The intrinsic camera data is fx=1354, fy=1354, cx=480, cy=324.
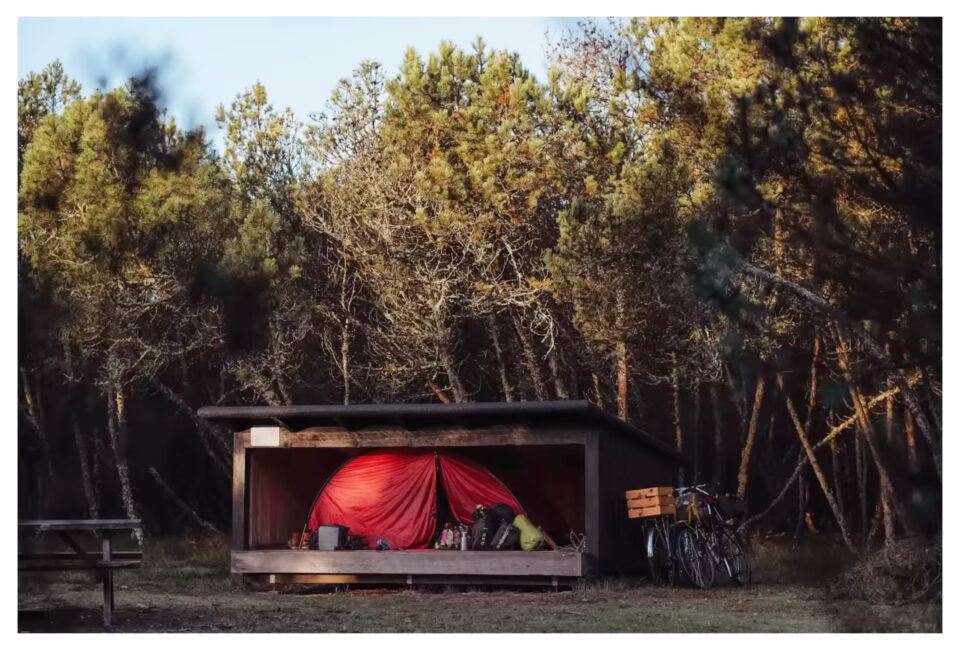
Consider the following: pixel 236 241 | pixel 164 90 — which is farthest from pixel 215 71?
pixel 236 241

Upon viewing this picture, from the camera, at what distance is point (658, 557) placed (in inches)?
589

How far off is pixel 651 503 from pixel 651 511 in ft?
0.34

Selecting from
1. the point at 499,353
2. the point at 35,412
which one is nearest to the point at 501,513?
the point at 499,353

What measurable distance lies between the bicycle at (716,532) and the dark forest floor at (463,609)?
329 mm

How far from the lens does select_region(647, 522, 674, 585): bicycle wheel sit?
48.7 ft

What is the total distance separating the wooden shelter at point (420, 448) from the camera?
13922mm

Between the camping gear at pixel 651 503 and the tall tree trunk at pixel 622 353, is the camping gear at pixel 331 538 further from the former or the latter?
the tall tree trunk at pixel 622 353

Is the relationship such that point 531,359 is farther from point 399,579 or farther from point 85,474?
point 85,474

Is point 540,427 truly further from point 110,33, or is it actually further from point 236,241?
point 110,33

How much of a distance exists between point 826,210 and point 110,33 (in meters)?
16.4

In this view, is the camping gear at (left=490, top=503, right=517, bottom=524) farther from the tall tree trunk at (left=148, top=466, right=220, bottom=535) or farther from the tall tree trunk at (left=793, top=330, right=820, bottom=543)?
the tall tree trunk at (left=148, top=466, right=220, bottom=535)

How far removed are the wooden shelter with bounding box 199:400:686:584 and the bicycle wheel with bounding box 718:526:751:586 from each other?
1138mm

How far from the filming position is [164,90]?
2438 cm

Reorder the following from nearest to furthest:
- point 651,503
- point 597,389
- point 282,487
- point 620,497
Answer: point 651,503 → point 620,497 → point 282,487 → point 597,389
